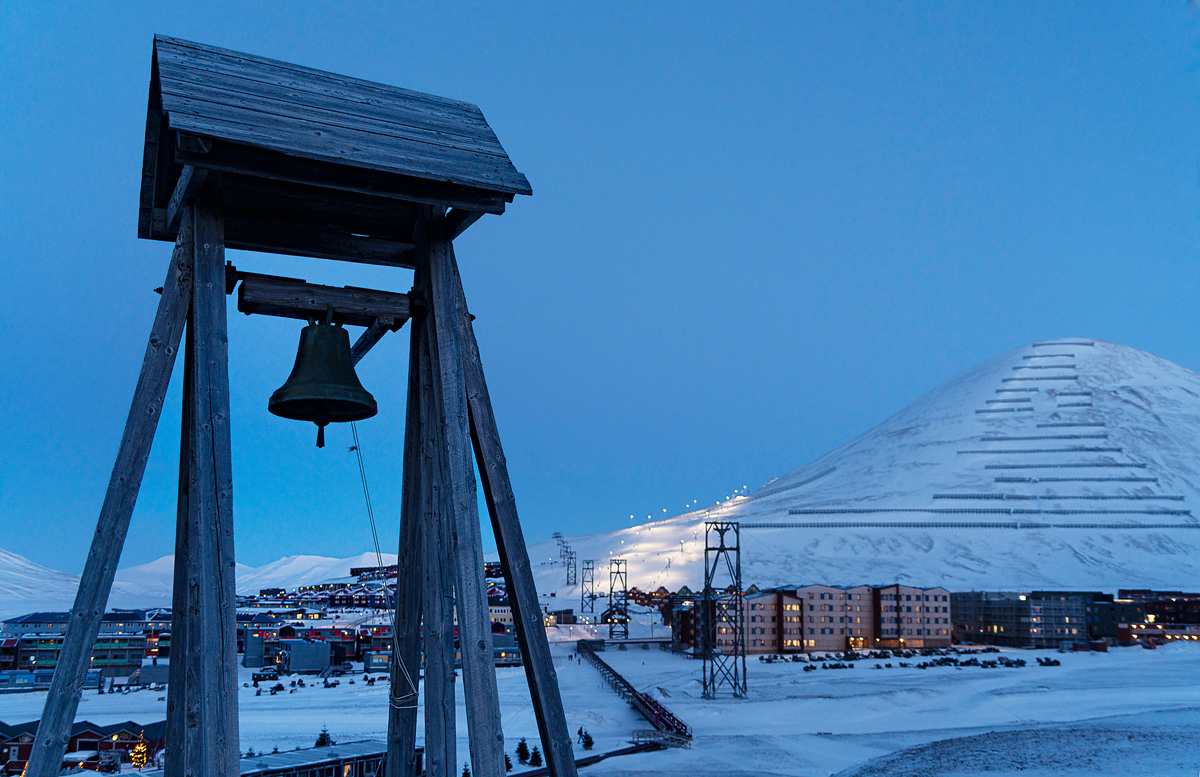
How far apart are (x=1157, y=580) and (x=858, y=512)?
40.4 m

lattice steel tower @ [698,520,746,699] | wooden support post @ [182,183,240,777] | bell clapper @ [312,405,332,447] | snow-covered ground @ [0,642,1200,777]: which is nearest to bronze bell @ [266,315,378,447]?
bell clapper @ [312,405,332,447]

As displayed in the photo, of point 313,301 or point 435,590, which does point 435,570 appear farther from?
point 313,301

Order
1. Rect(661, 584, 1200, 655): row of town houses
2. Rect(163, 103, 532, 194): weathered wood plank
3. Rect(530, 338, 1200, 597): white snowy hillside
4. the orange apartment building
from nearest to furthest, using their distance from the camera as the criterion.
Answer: Rect(163, 103, 532, 194): weathered wood plank
the orange apartment building
Rect(661, 584, 1200, 655): row of town houses
Rect(530, 338, 1200, 597): white snowy hillside

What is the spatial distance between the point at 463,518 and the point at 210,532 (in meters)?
1.33

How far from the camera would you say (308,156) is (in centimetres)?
497

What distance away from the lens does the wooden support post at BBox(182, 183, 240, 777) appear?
4441mm

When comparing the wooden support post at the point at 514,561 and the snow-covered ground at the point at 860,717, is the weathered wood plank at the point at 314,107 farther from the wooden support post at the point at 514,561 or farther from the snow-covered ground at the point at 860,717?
the snow-covered ground at the point at 860,717

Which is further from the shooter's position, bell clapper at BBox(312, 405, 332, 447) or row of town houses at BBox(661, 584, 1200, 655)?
row of town houses at BBox(661, 584, 1200, 655)

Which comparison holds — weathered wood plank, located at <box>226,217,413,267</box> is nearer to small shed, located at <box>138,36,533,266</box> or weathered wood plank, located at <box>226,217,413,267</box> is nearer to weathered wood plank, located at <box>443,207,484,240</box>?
small shed, located at <box>138,36,533,266</box>

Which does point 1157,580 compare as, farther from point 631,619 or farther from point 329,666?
point 329,666

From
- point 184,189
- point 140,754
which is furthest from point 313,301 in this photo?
point 140,754

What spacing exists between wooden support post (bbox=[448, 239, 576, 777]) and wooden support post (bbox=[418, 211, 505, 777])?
0.09 metres

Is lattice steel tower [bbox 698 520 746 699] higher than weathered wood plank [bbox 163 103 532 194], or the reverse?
weathered wood plank [bbox 163 103 532 194]

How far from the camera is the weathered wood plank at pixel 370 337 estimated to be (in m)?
5.98
